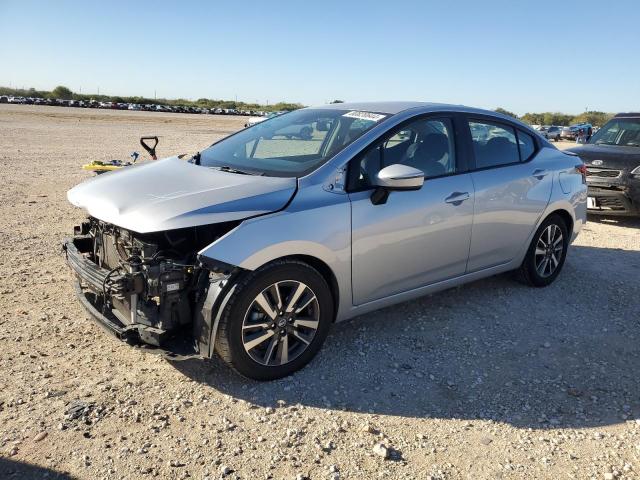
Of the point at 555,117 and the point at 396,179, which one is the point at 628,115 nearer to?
the point at 396,179

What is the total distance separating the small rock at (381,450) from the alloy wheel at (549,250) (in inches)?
126

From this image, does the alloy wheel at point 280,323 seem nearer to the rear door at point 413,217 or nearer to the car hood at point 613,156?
the rear door at point 413,217

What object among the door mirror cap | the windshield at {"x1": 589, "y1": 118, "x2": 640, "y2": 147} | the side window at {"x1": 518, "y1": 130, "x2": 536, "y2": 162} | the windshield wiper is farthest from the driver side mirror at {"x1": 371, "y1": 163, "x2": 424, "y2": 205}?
the windshield at {"x1": 589, "y1": 118, "x2": 640, "y2": 147}

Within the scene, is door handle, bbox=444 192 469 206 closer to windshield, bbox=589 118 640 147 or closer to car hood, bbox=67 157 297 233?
car hood, bbox=67 157 297 233

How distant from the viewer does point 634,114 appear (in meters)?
10.5

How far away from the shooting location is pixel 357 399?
3.48 m

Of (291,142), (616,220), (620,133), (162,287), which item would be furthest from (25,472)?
(620,133)

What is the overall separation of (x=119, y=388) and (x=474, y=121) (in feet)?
11.7

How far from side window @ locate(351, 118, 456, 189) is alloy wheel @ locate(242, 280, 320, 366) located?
0.90 metres

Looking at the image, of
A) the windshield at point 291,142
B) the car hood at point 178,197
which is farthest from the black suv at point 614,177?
the car hood at point 178,197

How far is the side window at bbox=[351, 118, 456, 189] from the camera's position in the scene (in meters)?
3.97

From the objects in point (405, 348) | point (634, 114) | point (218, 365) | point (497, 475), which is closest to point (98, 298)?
point (218, 365)

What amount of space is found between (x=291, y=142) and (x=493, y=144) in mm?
1838

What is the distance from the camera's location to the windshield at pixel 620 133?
390 inches
